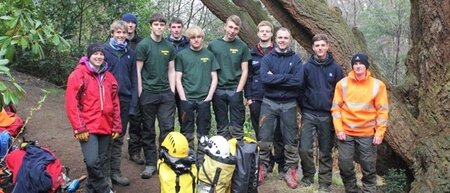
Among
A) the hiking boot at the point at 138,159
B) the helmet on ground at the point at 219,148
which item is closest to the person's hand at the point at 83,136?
the helmet on ground at the point at 219,148

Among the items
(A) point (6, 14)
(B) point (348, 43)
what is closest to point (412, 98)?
(B) point (348, 43)

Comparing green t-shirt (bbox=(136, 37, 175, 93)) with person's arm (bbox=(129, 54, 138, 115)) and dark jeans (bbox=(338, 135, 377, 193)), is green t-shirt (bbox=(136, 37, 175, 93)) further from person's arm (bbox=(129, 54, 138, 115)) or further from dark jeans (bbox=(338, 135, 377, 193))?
dark jeans (bbox=(338, 135, 377, 193))

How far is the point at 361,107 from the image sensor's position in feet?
19.2

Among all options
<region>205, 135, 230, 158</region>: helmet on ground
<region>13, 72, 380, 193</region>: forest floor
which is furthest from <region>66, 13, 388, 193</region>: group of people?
<region>205, 135, 230, 158</region>: helmet on ground

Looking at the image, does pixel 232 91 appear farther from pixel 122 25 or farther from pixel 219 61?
pixel 122 25

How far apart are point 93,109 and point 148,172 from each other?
5.04 ft

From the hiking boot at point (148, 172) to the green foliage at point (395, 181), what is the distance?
3.17 m

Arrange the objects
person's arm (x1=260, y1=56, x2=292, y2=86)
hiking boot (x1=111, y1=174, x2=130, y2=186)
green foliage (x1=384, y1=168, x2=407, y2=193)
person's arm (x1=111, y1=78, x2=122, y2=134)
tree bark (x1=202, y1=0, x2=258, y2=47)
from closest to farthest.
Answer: person's arm (x1=111, y1=78, x2=122, y2=134) → person's arm (x1=260, y1=56, x2=292, y2=86) → hiking boot (x1=111, y1=174, x2=130, y2=186) → green foliage (x1=384, y1=168, x2=407, y2=193) → tree bark (x1=202, y1=0, x2=258, y2=47)

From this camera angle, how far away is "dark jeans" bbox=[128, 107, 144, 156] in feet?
21.5

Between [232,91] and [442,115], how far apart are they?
8.60 ft

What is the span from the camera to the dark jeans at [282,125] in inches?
245

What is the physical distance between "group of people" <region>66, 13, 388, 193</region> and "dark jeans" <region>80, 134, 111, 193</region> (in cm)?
2

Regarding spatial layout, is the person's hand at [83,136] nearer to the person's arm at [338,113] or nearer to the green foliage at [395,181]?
the person's arm at [338,113]

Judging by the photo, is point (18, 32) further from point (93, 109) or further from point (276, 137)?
point (276, 137)
